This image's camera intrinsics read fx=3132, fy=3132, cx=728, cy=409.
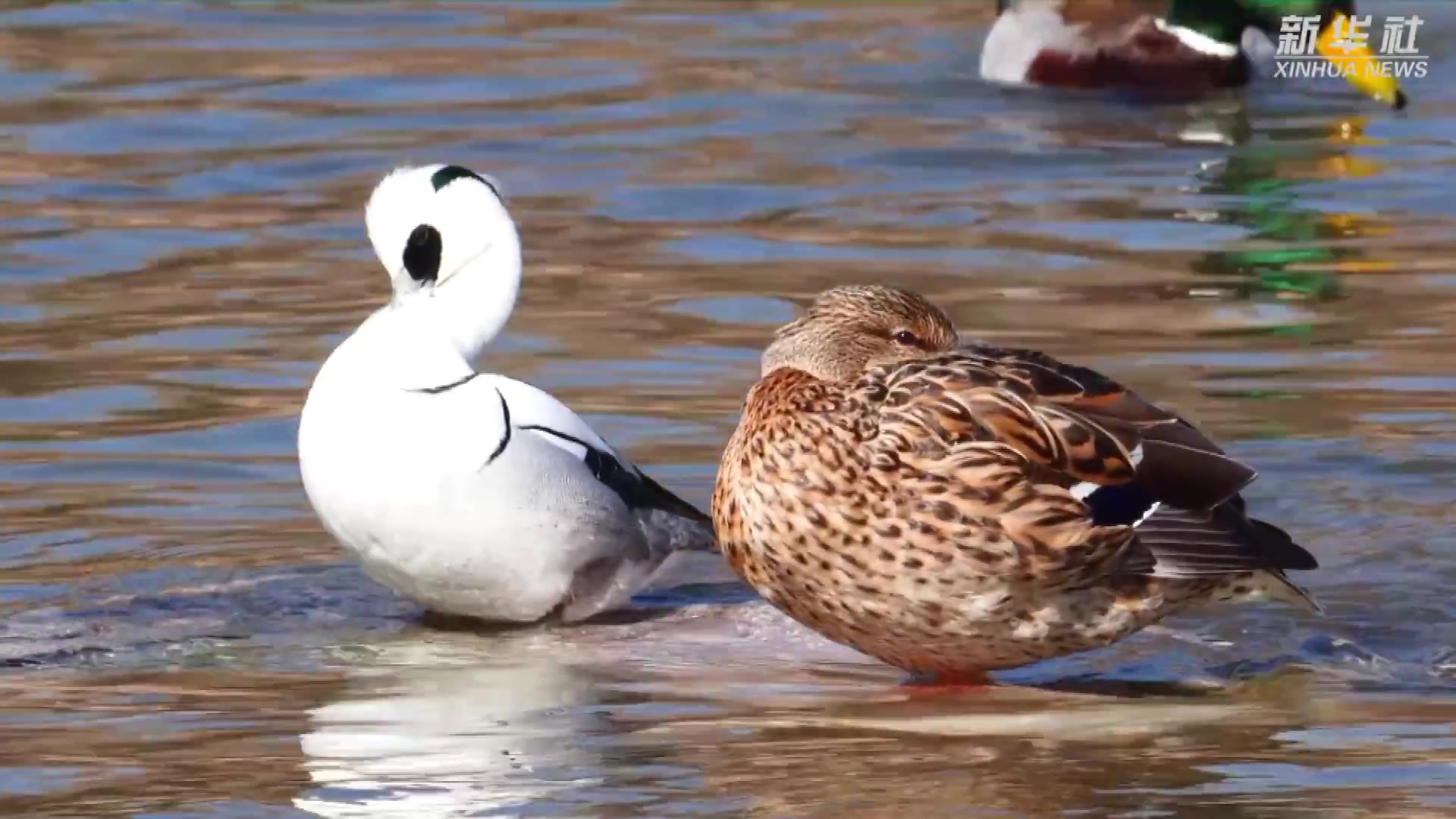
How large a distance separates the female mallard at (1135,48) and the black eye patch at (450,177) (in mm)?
8925

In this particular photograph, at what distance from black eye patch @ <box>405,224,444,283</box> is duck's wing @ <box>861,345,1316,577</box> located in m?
1.33

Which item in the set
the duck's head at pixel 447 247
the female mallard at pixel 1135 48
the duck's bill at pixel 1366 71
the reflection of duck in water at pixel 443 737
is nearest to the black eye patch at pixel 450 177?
the duck's head at pixel 447 247

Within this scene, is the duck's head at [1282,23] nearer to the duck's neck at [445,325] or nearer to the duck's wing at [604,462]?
the duck's wing at [604,462]

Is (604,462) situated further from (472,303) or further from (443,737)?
(443,737)

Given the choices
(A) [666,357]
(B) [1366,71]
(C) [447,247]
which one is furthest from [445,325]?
(B) [1366,71]

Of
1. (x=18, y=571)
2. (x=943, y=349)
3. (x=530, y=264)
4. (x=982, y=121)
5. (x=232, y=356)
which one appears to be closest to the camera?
(x=943, y=349)

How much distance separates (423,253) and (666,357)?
8.97 feet

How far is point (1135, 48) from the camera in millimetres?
16469

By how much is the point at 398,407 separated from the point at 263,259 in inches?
188

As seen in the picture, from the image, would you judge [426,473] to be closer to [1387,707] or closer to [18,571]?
[18,571]

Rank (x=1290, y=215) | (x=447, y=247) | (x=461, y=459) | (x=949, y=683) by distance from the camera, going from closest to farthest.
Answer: (x=949, y=683) → (x=461, y=459) → (x=447, y=247) → (x=1290, y=215)

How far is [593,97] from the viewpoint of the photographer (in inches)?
597

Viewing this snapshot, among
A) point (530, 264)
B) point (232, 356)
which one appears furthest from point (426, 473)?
point (530, 264)

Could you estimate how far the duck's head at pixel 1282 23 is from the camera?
49.0 feet
